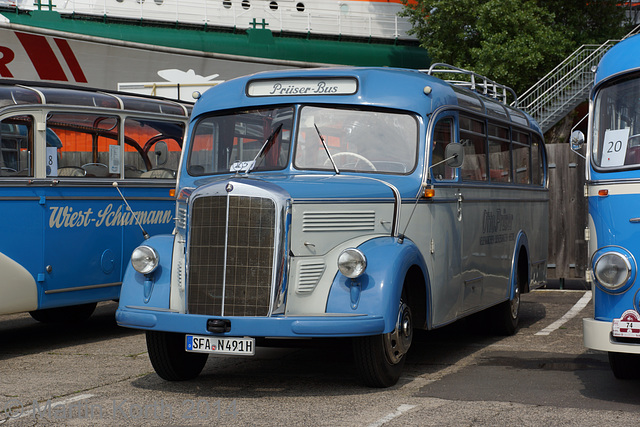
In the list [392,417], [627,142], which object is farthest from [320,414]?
[627,142]

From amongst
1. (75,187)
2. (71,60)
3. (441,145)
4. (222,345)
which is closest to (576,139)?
(441,145)

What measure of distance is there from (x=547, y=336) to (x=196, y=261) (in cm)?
475

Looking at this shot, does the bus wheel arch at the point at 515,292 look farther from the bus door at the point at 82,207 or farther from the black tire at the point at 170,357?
the bus door at the point at 82,207

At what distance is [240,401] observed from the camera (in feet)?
21.2

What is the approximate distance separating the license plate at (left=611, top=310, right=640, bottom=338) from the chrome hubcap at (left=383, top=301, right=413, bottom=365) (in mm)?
1590

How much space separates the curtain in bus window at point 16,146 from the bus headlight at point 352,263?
406 cm

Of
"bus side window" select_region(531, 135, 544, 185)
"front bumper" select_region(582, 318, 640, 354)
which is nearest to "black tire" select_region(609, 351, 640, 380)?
"front bumper" select_region(582, 318, 640, 354)

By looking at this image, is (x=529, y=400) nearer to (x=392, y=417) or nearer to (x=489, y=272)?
(x=392, y=417)

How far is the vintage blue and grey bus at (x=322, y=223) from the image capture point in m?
6.45

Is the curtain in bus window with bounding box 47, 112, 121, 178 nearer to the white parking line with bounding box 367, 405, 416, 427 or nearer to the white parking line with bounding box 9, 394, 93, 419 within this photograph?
the white parking line with bounding box 9, 394, 93, 419

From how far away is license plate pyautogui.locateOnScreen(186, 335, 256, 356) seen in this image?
20.9 ft

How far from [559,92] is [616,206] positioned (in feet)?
68.9

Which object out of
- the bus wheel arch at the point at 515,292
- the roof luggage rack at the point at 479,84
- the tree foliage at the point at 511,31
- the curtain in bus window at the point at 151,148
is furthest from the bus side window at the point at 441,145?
the tree foliage at the point at 511,31

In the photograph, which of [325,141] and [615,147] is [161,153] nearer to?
[325,141]
